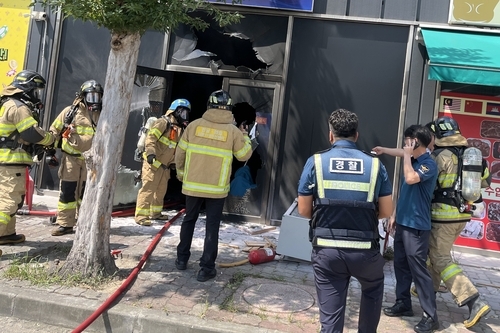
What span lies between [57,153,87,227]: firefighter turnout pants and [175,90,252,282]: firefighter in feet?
6.66

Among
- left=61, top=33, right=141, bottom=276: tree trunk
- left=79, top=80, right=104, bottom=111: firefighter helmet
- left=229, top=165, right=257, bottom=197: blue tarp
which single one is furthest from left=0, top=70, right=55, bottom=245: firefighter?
left=229, top=165, right=257, bottom=197: blue tarp

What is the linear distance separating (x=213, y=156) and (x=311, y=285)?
181 cm

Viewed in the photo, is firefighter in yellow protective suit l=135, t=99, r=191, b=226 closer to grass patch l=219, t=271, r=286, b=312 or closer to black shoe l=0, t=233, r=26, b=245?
black shoe l=0, t=233, r=26, b=245

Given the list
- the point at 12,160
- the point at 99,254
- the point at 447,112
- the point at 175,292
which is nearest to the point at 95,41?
the point at 12,160

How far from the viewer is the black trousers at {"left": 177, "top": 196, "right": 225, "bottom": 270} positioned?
4.70 m

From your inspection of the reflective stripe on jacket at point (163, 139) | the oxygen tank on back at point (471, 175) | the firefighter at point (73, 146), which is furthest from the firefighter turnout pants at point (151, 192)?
the oxygen tank on back at point (471, 175)

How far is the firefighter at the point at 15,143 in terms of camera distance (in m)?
5.12

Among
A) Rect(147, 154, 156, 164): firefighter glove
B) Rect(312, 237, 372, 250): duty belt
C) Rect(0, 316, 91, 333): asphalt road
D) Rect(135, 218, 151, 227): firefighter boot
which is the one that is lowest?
Rect(0, 316, 91, 333): asphalt road

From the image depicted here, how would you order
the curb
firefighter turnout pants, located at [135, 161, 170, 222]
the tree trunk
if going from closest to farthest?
1. the curb
2. the tree trunk
3. firefighter turnout pants, located at [135, 161, 170, 222]

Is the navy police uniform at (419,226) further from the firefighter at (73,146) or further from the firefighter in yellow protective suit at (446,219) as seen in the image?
the firefighter at (73,146)

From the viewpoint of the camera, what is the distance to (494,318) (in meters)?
4.32

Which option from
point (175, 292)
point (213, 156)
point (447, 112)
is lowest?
point (175, 292)

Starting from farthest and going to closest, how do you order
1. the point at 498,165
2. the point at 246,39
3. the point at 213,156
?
1. the point at 246,39
2. the point at 498,165
3. the point at 213,156

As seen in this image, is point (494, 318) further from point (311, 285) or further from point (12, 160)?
point (12, 160)
